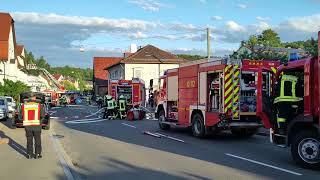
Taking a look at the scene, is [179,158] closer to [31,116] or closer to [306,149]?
[306,149]

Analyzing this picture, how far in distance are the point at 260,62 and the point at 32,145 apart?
28.0 feet

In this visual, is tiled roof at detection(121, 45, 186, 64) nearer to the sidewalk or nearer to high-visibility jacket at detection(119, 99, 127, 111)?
high-visibility jacket at detection(119, 99, 127, 111)

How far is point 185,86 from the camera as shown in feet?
69.1

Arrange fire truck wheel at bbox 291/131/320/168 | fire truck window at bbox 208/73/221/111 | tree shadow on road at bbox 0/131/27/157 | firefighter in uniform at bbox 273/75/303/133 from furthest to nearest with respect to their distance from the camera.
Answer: fire truck window at bbox 208/73/221/111 < tree shadow on road at bbox 0/131/27/157 < firefighter in uniform at bbox 273/75/303/133 < fire truck wheel at bbox 291/131/320/168

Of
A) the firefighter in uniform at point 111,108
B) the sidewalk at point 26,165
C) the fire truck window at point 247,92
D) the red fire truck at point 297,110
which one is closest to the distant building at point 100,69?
the firefighter in uniform at point 111,108

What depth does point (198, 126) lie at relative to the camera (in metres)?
19.5

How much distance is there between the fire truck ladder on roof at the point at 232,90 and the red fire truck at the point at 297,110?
4.28 m

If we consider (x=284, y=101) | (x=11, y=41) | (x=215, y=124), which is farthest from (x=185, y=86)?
(x=11, y=41)

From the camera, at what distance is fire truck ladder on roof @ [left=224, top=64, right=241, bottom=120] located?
699 inches

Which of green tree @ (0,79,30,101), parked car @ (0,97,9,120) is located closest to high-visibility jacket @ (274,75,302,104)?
parked car @ (0,97,9,120)

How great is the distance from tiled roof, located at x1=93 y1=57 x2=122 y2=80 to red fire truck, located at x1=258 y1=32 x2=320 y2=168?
94215 millimetres

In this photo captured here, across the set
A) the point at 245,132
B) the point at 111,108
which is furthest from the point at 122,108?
the point at 245,132

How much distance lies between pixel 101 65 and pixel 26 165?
97.5 meters

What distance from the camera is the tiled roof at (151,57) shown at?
78.6m
